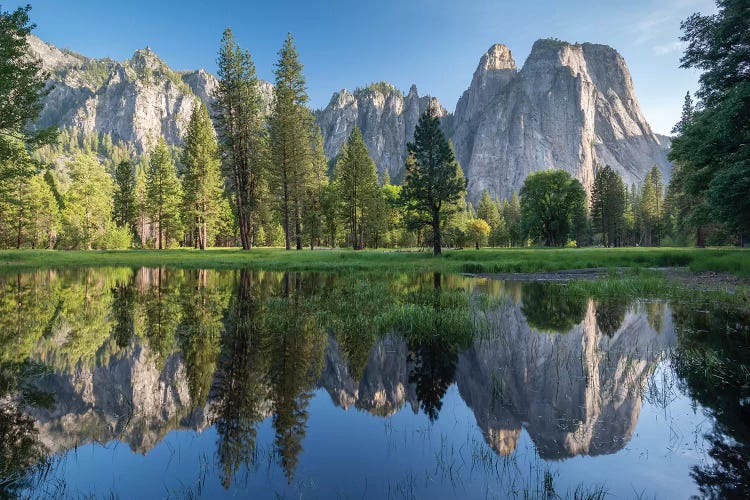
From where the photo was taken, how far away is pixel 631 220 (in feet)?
322

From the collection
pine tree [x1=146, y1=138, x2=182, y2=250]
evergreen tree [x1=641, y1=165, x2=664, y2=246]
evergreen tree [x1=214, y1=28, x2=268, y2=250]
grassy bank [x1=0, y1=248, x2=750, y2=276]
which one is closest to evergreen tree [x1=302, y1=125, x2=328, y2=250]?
evergreen tree [x1=214, y1=28, x2=268, y2=250]

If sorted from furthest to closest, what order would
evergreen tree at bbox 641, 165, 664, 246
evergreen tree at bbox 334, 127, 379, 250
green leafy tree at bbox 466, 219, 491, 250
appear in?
green leafy tree at bbox 466, 219, 491, 250 < evergreen tree at bbox 641, 165, 664, 246 < evergreen tree at bbox 334, 127, 379, 250

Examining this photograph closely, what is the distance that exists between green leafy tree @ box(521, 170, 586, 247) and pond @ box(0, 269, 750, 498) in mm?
56414

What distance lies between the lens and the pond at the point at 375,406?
4465 millimetres

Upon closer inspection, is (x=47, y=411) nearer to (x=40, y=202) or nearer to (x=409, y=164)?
(x=409, y=164)

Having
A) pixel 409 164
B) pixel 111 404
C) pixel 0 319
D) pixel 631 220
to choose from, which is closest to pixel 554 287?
pixel 111 404

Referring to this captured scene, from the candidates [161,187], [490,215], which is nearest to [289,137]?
[161,187]

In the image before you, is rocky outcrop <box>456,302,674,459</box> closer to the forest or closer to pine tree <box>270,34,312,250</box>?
the forest

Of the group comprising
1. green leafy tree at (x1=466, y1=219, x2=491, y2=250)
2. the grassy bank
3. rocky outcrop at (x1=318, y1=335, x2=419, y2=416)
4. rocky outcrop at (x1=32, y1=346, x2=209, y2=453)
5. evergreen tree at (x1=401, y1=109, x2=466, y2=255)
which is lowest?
rocky outcrop at (x1=318, y1=335, x2=419, y2=416)

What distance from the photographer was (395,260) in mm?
36625

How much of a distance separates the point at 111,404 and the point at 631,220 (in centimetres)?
11554

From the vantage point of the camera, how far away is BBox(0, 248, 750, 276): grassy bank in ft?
102

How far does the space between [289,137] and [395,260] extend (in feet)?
67.1

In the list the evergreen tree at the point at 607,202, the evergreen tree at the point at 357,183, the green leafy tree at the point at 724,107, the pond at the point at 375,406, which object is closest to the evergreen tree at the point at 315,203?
the evergreen tree at the point at 357,183
